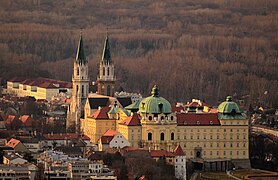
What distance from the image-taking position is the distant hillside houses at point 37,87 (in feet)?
428

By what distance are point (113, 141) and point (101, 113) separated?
26.2 ft

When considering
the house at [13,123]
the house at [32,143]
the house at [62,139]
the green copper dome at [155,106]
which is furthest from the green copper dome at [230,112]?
the house at [13,123]

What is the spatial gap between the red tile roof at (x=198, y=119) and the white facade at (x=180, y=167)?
7.58m

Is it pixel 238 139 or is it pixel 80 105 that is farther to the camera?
pixel 80 105

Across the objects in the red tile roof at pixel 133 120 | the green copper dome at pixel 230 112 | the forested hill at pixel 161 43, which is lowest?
the red tile roof at pixel 133 120

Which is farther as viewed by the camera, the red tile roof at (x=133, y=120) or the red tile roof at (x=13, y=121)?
the red tile roof at (x=13, y=121)

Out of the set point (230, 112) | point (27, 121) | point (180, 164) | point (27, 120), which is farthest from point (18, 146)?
point (27, 120)

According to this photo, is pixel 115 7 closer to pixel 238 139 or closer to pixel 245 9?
pixel 245 9

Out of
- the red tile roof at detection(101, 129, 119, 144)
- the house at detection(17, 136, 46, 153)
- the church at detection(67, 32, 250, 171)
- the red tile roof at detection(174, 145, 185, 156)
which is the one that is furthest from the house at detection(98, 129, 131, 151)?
the red tile roof at detection(174, 145, 185, 156)

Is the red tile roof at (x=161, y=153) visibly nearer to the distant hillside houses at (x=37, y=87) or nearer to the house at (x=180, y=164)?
the house at (x=180, y=164)

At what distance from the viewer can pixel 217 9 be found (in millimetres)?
173375

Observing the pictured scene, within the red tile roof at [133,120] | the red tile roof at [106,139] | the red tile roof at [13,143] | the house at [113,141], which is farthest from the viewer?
the red tile roof at [133,120]

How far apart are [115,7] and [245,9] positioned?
50.9 feet

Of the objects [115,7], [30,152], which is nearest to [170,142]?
[30,152]
